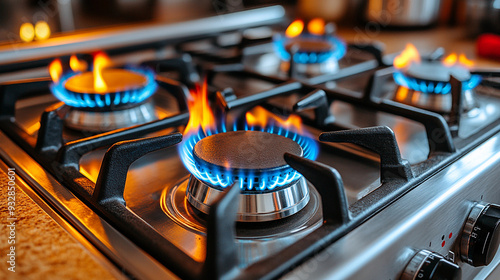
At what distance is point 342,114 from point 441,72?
20 cm

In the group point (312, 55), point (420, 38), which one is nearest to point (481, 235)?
point (312, 55)

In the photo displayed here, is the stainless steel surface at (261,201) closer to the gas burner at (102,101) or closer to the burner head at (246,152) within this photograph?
the burner head at (246,152)

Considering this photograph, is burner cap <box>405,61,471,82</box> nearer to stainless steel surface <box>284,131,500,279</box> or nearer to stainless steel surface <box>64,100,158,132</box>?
stainless steel surface <box>284,131,500,279</box>

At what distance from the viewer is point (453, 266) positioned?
0.44 meters

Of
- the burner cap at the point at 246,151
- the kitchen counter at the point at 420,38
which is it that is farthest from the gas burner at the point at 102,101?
the kitchen counter at the point at 420,38

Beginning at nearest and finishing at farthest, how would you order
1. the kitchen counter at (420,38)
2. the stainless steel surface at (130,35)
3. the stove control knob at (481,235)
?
1. the stove control knob at (481,235)
2. the stainless steel surface at (130,35)
3. the kitchen counter at (420,38)

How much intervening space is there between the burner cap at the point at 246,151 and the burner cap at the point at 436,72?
0.40 meters

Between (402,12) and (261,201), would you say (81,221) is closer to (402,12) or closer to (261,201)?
(261,201)

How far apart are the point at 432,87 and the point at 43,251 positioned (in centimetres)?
68

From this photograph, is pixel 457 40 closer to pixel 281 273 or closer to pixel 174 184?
pixel 174 184

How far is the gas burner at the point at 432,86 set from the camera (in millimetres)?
814

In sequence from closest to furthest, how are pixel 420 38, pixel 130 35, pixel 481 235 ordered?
1. pixel 481 235
2. pixel 130 35
3. pixel 420 38

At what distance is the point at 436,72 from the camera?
34.0 inches

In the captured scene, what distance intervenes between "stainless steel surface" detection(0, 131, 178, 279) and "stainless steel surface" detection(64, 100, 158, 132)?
124mm
